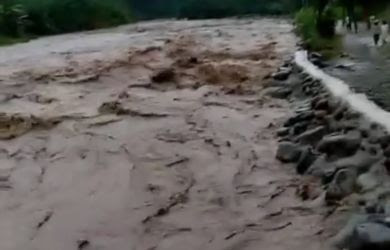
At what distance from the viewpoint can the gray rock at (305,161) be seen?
6.45m

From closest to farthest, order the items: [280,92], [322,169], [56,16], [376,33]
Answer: [322,169]
[280,92]
[376,33]
[56,16]

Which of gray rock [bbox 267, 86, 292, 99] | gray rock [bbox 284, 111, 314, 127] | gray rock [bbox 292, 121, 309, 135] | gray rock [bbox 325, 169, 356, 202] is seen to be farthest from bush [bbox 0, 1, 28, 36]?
gray rock [bbox 325, 169, 356, 202]

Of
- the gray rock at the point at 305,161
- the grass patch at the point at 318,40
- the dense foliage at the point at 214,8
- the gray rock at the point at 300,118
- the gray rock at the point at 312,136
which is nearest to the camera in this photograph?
the gray rock at the point at 305,161

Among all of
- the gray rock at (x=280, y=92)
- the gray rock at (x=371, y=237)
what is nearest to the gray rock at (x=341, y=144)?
the gray rock at (x=371, y=237)

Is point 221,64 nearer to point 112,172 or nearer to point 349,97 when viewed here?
point 349,97

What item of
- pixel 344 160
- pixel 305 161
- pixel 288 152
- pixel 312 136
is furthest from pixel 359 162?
pixel 312 136

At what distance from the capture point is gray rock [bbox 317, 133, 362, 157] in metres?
6.24

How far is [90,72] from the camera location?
45.4ft

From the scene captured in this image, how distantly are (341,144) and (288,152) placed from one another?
608mm

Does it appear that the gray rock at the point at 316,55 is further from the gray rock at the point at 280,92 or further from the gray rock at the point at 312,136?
the gray rock at the point at 312,136

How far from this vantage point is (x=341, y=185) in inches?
221

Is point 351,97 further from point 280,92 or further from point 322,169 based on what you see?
point 280,92

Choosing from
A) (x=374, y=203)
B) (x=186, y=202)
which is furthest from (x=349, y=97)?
(x=374, y=203)

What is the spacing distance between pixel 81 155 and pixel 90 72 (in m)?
6.38
